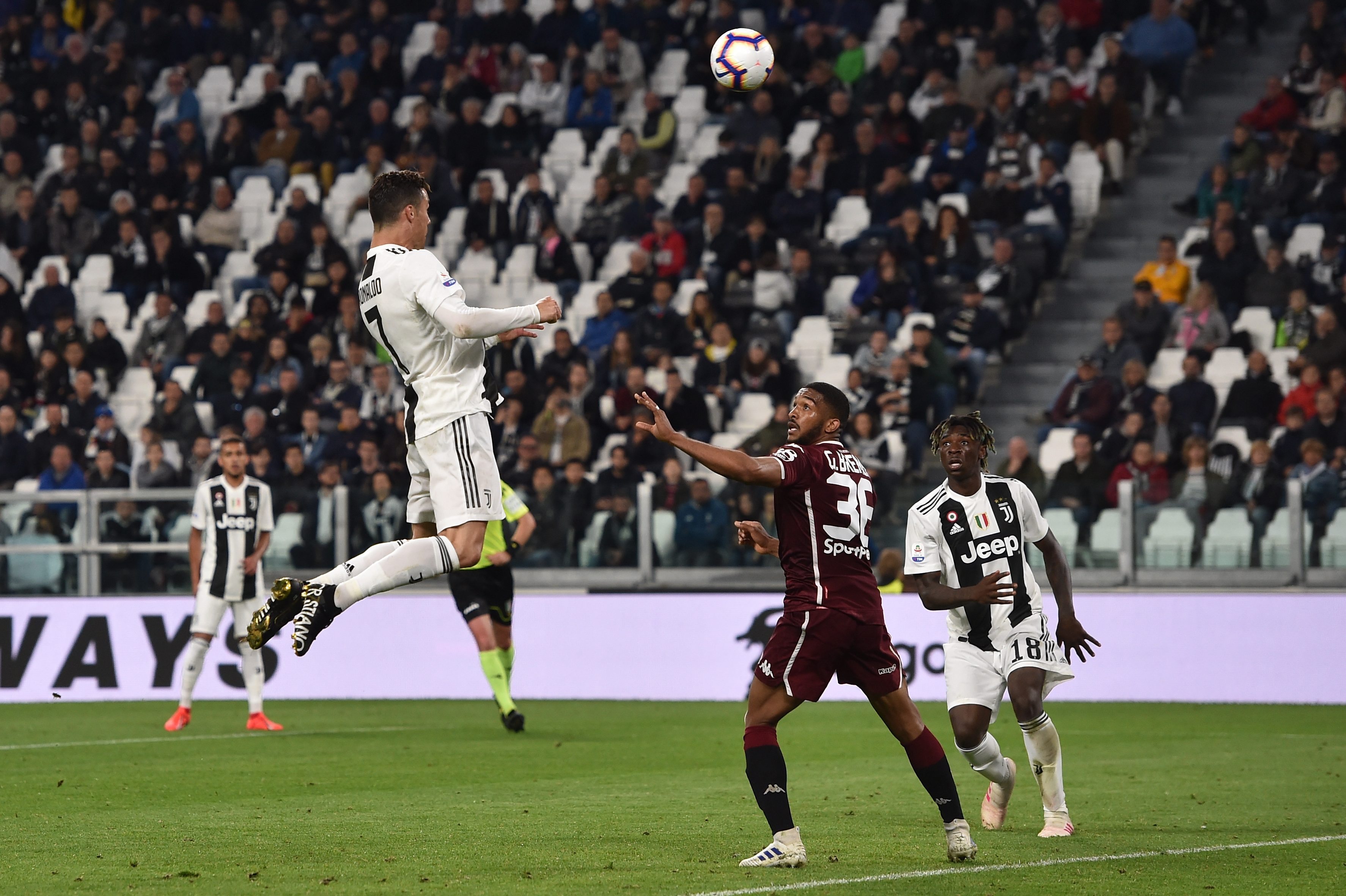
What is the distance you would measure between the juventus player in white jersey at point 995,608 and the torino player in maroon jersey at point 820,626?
38.2 inches

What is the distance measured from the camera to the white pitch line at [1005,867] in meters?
6.38

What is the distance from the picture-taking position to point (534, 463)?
712 inches

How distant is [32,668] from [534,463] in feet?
17.2

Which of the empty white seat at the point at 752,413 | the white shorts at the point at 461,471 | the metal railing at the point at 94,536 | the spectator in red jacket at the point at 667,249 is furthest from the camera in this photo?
the spectator in red jacket at the point at 667,249

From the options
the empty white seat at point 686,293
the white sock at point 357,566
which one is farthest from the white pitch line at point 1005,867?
the empty white seat at point 686,293

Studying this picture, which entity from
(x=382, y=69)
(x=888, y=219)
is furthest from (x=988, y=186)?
(x=382, y=69)

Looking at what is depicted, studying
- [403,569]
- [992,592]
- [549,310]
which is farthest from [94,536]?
[992,592]

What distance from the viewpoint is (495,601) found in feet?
46.0

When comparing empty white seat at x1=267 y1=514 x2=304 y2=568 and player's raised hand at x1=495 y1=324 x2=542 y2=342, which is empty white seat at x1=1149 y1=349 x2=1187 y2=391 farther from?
player's raised hand at x1=495 y1=324 x2=542 y2=342

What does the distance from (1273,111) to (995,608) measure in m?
14.4

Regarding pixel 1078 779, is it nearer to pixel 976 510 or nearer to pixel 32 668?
pixel 976 510

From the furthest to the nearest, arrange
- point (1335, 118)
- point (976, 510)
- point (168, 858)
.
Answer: point (1335, 118) → point (976, 510) → point (168, 858)

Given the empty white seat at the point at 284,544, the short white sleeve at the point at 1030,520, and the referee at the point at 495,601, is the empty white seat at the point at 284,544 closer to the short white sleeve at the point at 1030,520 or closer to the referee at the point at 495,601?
the referee at the point at 495,601

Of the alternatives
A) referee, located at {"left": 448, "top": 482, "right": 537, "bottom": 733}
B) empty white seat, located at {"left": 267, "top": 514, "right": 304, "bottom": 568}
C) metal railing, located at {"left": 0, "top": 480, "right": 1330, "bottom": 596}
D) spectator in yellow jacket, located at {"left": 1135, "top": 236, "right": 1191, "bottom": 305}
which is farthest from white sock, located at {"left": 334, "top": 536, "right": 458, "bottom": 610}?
spectator in yellow jacket, located at {"left": 1135, "top": 236, "right": 1191, "bottom": 305}
